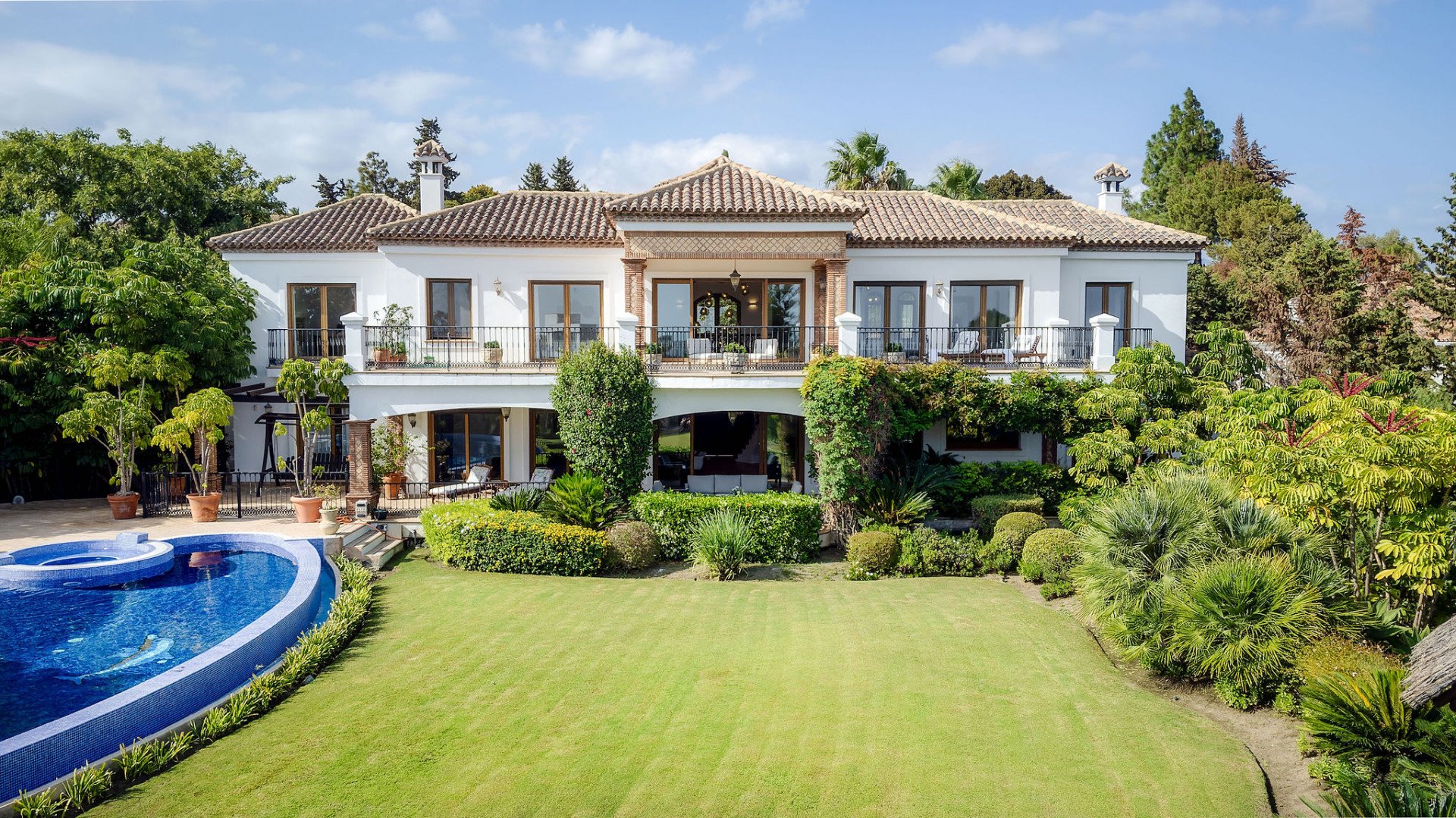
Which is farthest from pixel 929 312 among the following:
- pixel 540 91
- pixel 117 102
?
pixel 117 102

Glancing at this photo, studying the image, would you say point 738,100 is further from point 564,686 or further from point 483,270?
point 564,686

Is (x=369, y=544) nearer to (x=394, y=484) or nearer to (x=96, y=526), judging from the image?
(x=394, y=484)

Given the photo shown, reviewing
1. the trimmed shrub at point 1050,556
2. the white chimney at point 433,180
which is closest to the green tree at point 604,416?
the trimmed shrub at point 1050,556

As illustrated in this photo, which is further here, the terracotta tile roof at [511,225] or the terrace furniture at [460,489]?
the terracotta tile roof at [511,225]

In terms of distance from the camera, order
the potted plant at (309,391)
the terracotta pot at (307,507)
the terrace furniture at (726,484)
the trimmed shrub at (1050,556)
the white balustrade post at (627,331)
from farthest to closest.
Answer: the terrace furniture at (726,484)
the white balustrade post at (627,331)
the potted plant at (309,391)
the terracotta pot at (307,507)
the trimmed shrub at (1050,556)

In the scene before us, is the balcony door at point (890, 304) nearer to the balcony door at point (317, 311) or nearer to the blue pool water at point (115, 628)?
the balcony door at point (317, 311)

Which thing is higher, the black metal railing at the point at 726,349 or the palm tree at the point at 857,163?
the palm tree at the point at 857,163

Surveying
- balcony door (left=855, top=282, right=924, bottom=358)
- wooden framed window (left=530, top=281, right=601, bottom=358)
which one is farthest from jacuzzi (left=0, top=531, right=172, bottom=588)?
balcony door (left=855, top=282, right=924, bottom=358)

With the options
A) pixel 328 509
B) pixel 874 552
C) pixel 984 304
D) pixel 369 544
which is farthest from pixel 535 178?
pixel 874 552
